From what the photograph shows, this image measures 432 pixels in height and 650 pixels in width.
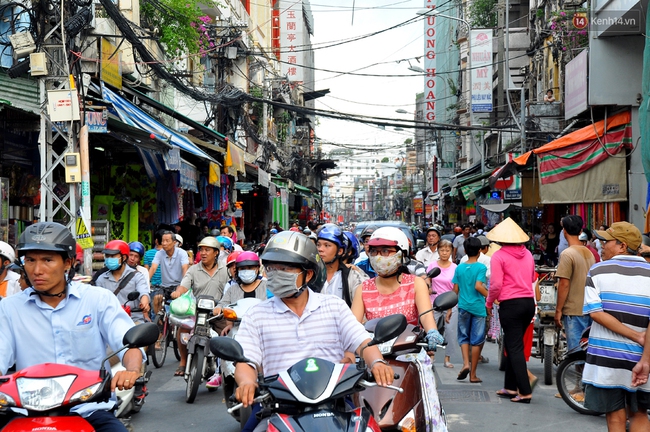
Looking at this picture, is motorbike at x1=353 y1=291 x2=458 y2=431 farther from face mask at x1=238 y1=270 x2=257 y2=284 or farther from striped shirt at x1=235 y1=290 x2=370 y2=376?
face mask at x1=238 y1=270 x2=257 y2=284

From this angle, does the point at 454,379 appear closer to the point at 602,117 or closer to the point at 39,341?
the point at 39,341

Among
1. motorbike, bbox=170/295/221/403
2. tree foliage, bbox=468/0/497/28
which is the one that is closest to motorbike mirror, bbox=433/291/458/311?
motorbike, bbox=170/295/221/403

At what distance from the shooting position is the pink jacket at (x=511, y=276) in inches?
344

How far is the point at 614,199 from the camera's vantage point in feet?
48.9

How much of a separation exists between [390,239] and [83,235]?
710cm

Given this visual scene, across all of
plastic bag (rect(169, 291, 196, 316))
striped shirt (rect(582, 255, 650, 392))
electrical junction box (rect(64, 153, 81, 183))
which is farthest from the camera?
electrical junction box (rect(64, 153, 81, 183))

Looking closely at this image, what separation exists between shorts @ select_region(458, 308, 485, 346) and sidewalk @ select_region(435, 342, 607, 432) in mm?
529

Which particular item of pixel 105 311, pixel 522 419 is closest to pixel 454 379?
pixel 522 419

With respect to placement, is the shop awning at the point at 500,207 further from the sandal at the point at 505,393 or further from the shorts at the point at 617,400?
the shorts at the point at 617,400

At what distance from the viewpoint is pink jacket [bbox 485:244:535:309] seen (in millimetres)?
8742

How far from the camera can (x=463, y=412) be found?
846 cm

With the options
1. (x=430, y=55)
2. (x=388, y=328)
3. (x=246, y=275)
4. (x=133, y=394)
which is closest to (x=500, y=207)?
(x=246, y=275)

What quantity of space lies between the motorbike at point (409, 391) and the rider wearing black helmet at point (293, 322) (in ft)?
1.94

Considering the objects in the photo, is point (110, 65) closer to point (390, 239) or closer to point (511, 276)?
point (511, 276)
